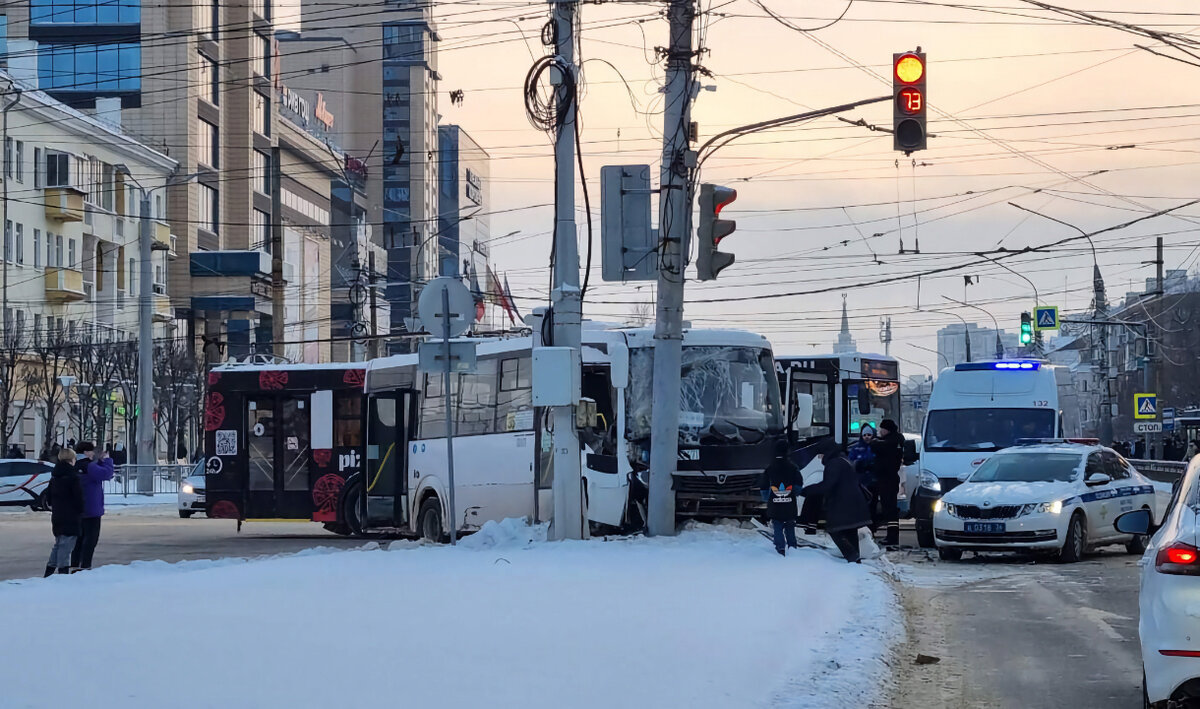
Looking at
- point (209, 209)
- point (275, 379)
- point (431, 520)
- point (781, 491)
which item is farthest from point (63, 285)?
point (781, 491)

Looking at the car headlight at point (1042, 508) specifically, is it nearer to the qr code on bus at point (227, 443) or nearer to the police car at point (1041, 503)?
the police car at point (1041, 503)

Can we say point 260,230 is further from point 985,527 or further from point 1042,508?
→ point 1042,508

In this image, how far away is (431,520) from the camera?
2395 centimetres

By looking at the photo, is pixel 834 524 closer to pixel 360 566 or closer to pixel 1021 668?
pixel 360 566

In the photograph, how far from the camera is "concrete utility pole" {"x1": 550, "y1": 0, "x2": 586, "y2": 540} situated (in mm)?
19000

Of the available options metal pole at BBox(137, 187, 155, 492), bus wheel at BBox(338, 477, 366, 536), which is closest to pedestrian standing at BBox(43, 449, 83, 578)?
bus wheel at BBox(338, 477, 366, 536)

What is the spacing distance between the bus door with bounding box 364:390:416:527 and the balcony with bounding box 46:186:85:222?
40.3m

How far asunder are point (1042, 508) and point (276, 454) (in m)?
13.7

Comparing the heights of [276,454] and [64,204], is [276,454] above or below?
below

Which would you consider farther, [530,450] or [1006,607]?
[530,450]

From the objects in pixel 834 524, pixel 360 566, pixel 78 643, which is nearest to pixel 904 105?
pixel 834 524

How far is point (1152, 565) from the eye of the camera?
325 inches

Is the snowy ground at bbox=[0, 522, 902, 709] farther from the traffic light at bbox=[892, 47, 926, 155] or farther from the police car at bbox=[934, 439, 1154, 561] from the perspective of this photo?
the traffic light at bbox=[892, 47, 926, 155]

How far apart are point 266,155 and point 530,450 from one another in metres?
69.0
